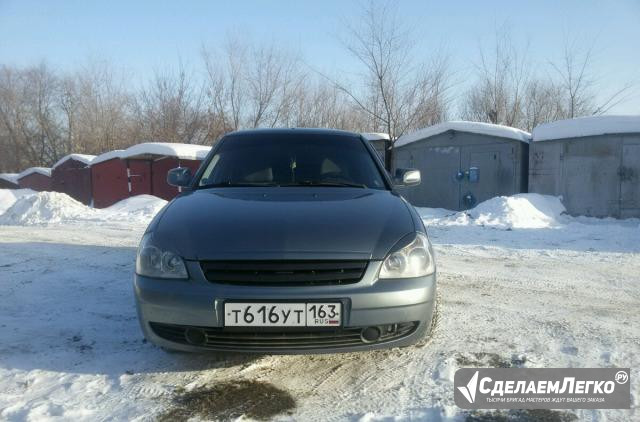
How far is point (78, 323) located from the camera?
10.9ft

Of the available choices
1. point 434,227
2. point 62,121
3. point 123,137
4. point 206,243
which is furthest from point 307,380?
point 62,121

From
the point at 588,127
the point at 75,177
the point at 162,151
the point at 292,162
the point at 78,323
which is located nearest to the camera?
the point at 78,323

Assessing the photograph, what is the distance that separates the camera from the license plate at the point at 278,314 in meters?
2.17

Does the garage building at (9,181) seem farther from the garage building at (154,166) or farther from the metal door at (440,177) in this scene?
the metal door at (440,177)

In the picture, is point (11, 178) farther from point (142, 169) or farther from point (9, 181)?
point (142, 169)

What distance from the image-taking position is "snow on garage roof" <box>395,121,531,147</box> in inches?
490

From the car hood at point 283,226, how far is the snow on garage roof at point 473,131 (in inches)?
422

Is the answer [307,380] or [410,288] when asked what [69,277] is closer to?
[307,380]

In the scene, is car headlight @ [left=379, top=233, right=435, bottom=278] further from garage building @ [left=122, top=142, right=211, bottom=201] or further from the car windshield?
garage building @ [left=122, top=142, right=211, bottom=201]

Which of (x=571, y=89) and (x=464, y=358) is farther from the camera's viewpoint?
(x=571, y=89)

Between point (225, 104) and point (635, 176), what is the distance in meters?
19.8

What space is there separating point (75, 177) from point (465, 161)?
17.2 metres

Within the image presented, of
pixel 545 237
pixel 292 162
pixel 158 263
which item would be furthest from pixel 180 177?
pixel 545 237

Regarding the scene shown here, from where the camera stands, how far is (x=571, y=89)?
21547 millimetres
